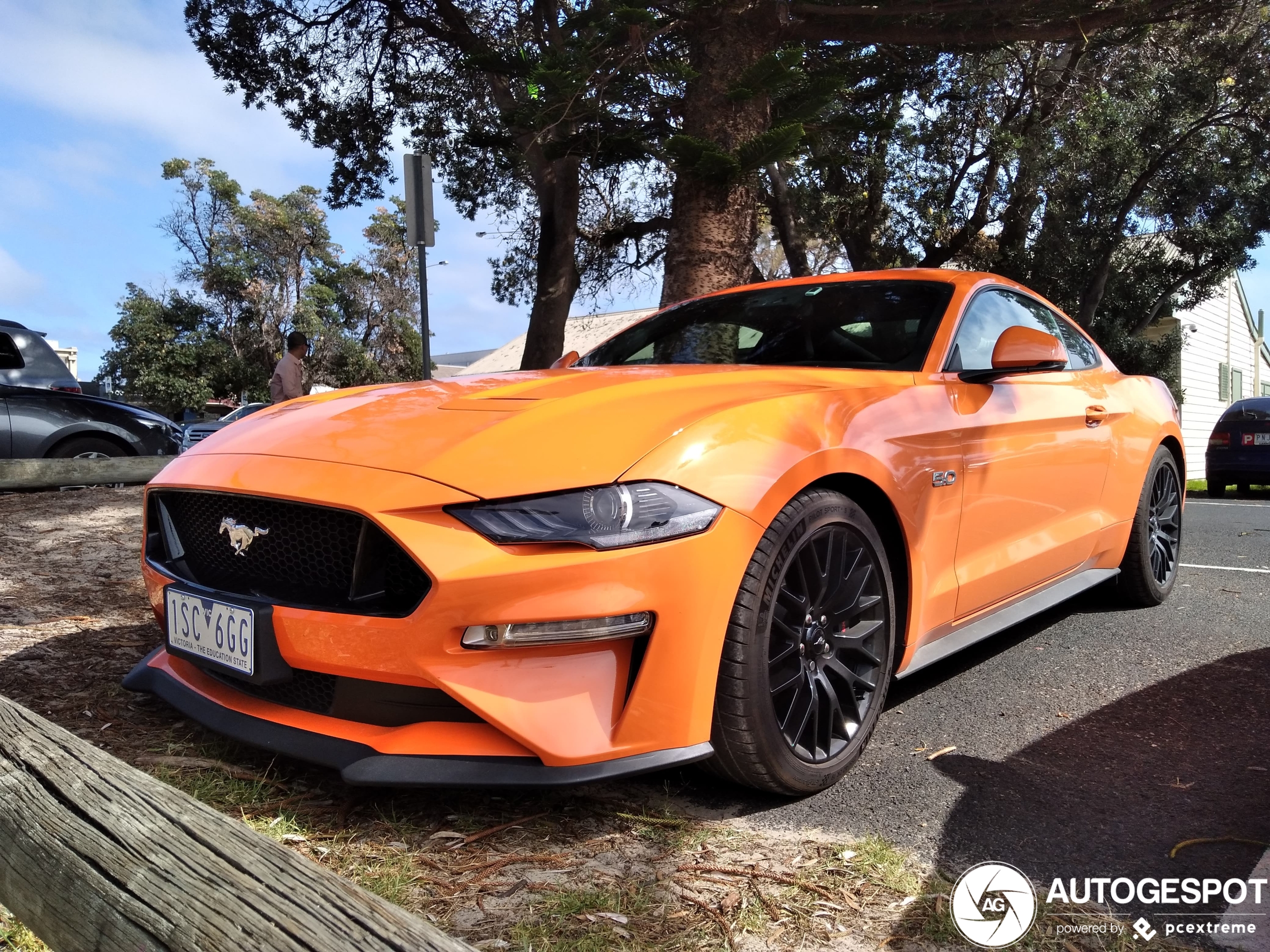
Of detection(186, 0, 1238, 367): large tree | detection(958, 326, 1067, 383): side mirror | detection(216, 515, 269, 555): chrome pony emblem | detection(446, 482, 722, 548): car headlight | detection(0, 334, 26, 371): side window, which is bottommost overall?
detection(216, 515, 269, 555): chrome pony emblem

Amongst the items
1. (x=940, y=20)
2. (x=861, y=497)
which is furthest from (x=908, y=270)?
A: (x=940, y=20)

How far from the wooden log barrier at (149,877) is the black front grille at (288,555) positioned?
58 cm

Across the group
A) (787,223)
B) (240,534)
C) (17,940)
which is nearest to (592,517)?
(240,534)

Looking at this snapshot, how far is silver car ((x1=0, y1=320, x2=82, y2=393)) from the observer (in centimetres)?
796

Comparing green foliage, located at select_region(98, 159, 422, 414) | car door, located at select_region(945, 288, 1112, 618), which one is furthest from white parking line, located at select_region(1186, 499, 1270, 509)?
green foliage, located at select_region(98, 159, 422, 414)

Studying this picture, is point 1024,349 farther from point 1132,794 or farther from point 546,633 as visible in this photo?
point 546,633

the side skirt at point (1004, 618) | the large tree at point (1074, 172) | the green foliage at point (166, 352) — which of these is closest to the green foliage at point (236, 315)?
the green foliage at point (166, 352)

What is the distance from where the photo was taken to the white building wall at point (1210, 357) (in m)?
25.3

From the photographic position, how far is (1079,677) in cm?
334

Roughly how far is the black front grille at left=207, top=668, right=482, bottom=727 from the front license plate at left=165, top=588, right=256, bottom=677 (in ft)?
0.31

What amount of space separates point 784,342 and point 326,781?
2030 mm

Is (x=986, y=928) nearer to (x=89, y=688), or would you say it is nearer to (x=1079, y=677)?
(x=1079, y=677)

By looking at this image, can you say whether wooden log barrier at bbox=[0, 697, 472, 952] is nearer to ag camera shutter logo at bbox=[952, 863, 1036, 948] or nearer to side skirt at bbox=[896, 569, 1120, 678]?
ag camera shutter logo at bbox=[952, 863, 1036, 948]

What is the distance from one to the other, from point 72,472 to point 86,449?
0.84 m
